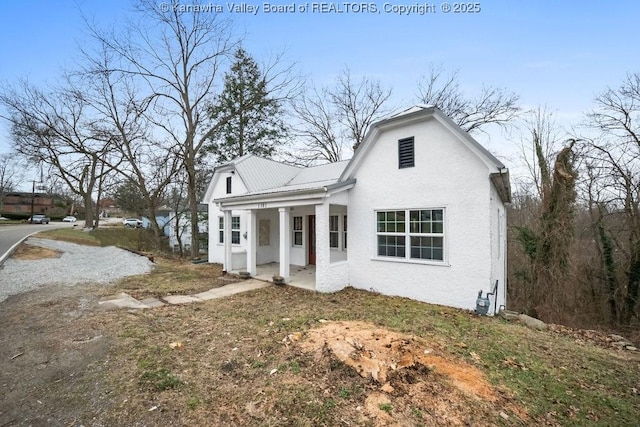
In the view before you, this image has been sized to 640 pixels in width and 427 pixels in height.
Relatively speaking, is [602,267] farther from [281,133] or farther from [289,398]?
[281,133]

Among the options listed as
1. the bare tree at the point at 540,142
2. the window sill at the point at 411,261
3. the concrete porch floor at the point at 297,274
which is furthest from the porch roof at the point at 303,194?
the bare tree at the point at 540,142

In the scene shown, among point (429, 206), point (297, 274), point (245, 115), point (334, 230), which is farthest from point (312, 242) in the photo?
point (245, 115)

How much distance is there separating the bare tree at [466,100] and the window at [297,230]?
13338mm

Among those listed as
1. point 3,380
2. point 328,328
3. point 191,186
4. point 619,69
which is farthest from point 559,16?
point 191,186

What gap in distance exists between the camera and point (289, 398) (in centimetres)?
339

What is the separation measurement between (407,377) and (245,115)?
21.5m

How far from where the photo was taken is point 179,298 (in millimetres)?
7977

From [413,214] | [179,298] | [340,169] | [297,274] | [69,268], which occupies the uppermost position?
[340,169]

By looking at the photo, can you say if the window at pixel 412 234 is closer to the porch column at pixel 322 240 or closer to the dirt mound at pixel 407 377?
the porch column at pixel 322 240

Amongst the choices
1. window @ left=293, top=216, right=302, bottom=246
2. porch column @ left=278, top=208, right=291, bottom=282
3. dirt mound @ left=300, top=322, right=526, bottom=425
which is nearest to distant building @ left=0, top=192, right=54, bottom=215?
window @ left=293, top=216, right=302, bottom=246

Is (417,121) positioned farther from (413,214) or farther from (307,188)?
(307,188)

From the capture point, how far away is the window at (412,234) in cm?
Answer: 759

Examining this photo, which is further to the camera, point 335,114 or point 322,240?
point 335,114

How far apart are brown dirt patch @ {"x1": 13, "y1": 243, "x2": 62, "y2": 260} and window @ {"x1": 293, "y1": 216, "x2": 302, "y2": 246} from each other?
1114cm
